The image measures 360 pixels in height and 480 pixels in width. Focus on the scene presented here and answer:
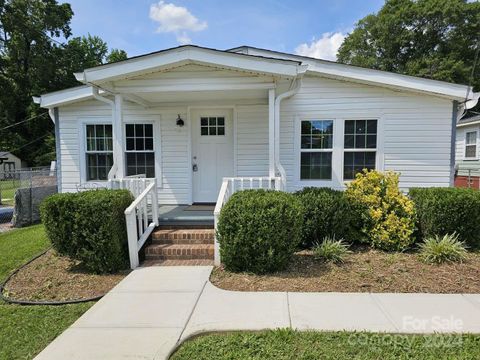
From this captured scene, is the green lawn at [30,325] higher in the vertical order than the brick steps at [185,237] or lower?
lower

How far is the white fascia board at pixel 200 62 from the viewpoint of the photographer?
5.05 m

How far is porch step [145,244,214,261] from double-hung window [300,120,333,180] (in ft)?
10.5

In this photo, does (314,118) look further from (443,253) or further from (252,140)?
(443,253)

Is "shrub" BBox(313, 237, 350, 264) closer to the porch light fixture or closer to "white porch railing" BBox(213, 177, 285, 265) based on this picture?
"white porch railing" BBox(213, 177, 285, 265)

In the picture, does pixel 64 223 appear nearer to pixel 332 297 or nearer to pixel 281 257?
pixel 281 257

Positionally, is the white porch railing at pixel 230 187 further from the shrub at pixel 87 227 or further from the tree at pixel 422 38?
the tree at pixel 422 38

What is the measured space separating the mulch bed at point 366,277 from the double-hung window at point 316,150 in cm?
276

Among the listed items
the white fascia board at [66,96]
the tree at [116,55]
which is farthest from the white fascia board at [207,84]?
the tree at [116,55]

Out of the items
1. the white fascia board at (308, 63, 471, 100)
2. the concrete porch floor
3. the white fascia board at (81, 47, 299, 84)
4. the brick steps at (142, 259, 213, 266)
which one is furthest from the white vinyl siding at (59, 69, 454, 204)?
the brick steps at (142, 259, 213, 266)

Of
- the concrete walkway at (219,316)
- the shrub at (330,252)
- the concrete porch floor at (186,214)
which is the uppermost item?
the concrete porch floor at (186,214)

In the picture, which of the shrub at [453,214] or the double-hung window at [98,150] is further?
the double-hung window at [98,150]

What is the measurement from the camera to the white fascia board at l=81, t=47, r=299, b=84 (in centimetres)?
505

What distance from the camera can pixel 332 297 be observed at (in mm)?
3543

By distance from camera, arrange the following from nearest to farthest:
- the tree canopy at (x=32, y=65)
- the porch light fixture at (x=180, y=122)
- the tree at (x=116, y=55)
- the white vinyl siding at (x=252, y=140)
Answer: the white vinyl siding at (x=252, y=140) < the porch light fixture at (x=180, y=122) < the tree canopy at (x=32, y=65) < the tree at (x=116, y=55)
